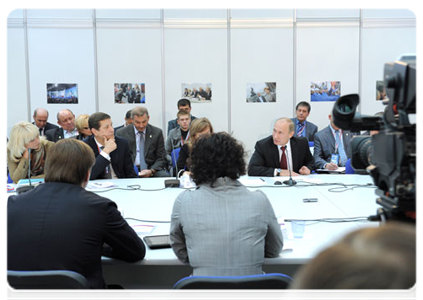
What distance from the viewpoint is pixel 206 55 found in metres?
7.73

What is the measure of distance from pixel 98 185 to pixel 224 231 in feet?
8.01

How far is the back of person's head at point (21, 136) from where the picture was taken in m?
4.27

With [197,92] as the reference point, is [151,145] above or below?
below

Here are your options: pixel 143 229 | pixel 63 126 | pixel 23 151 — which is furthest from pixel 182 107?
pixel 143 229

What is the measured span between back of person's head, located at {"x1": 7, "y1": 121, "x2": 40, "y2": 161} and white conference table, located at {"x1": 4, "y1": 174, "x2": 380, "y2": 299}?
82cm

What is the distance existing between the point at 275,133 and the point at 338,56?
380 cm

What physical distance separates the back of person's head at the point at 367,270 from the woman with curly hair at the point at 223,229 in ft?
4.64

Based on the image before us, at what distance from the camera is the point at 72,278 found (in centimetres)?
166

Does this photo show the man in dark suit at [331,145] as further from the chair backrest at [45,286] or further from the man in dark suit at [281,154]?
the chair backrest at [45,286]

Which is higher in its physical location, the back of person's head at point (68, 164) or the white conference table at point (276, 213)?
the back of person's head at point (68, 164)

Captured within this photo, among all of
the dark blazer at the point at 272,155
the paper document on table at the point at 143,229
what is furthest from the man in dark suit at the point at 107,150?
the paper document on table at the point at 143,229

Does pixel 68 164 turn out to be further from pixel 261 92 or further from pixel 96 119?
pixel 261 92

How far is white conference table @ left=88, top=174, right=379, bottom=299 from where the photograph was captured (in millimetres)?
2209

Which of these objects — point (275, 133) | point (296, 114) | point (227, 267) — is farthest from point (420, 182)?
point (296, 114)
